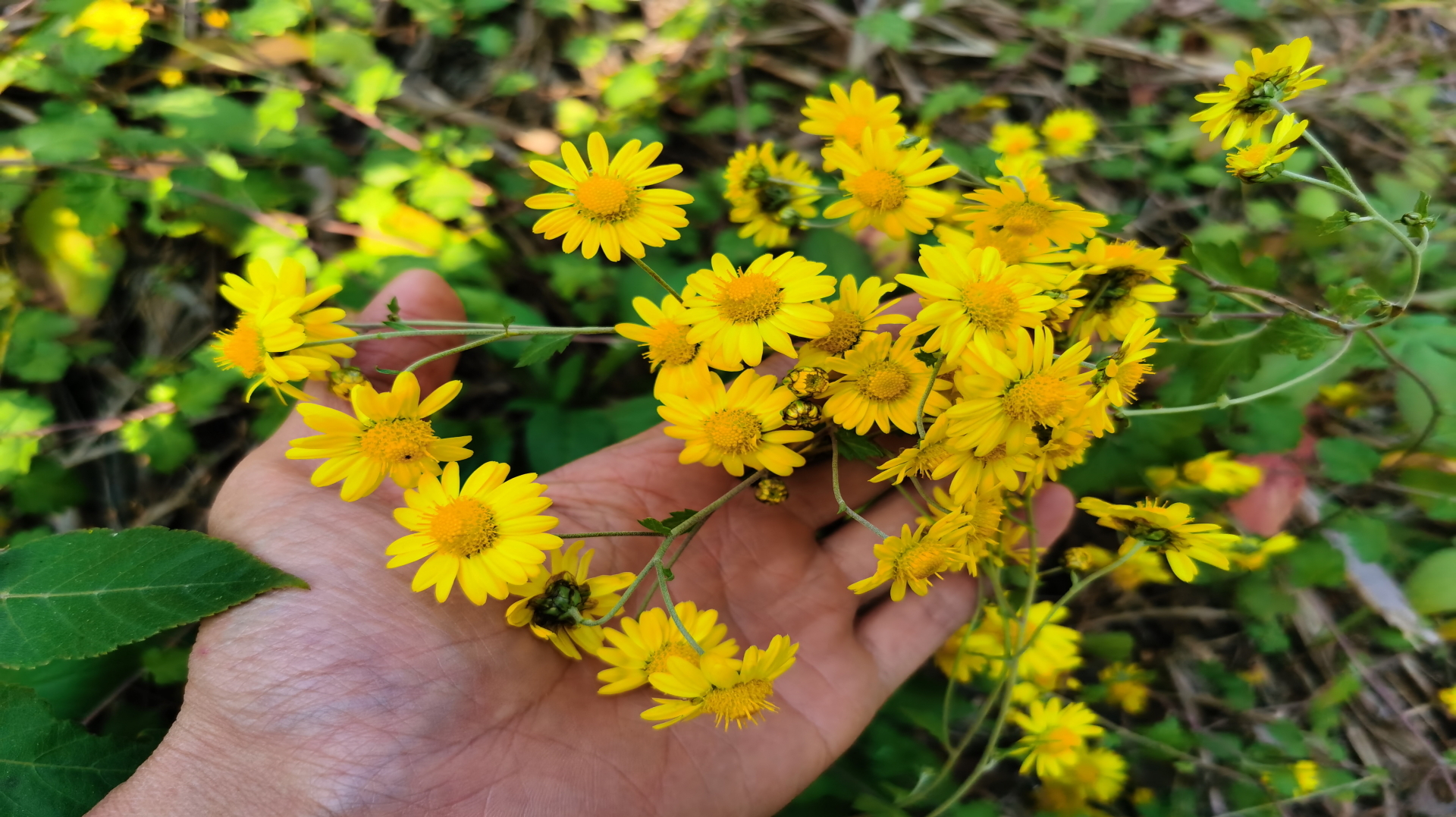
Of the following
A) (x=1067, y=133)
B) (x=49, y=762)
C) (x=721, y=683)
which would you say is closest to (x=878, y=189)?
(x=721, y=683)

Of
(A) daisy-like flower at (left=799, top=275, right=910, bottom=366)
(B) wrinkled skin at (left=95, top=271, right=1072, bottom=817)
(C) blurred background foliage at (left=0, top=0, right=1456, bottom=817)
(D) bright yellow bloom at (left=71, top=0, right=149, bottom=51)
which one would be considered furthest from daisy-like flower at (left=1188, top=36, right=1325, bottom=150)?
(D) bright yellow bloom at (left=71, top=0, right=149, bottom=51)

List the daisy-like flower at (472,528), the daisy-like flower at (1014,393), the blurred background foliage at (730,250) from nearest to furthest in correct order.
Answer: the daisy-like flower at (1014,393) < the daisy-like flower at (472,528) < the blurred background foliage at (730,250)

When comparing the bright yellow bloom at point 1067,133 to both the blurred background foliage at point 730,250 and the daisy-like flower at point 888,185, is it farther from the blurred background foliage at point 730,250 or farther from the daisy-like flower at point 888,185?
the daisy-like flower at point 888,185

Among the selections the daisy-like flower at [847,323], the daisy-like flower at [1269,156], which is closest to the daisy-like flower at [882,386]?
the daisy-like flower at [847,323]

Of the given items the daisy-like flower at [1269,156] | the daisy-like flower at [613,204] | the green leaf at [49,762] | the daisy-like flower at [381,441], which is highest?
the daisy-like flower at [1269,156]

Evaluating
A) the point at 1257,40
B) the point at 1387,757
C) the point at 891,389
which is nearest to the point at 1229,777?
the point at 1387,757

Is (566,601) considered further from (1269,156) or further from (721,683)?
(1269,156)

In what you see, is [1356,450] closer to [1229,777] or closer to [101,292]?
[1229,777]

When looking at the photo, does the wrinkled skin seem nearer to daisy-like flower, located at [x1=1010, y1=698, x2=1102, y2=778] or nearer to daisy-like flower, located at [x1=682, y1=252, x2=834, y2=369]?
daisy-like flower, located at [x1=1010, y1=698, x2=1102, y2=778]
